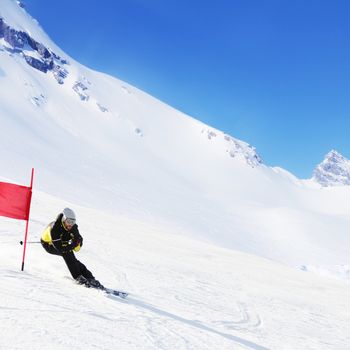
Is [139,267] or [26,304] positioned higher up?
[139,267]

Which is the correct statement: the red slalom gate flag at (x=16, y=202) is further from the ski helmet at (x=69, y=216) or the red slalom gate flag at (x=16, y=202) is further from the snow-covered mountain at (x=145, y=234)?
the ski helmet at (x=69, y=216)

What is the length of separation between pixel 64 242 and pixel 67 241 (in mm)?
52

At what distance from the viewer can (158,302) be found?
26.0ft

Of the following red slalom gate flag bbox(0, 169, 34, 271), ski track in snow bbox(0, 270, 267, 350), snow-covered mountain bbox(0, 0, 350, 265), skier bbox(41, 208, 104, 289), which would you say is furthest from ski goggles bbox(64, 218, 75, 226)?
snow-covered mountain bbox(0, 0, 350, 265)

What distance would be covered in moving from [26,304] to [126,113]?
178242mm

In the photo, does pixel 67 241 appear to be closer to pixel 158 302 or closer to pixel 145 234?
pixel 158 302

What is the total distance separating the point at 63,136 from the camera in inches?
4683

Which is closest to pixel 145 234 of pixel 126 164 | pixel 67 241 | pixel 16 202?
pixel 16 202

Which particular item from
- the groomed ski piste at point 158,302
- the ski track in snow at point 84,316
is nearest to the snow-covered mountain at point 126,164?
the groomed ski piste at point 158,302

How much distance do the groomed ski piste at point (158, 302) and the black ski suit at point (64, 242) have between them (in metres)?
0.28

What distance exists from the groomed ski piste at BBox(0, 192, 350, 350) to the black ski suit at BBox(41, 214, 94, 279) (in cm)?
28

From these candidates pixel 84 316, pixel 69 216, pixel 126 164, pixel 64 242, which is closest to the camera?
pixel 84 316

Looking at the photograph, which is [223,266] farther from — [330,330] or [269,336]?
[269,336]

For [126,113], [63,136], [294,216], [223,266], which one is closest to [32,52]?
[126,113]
